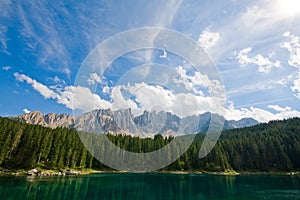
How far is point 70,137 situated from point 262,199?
4559cm

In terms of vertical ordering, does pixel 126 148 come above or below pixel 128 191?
above

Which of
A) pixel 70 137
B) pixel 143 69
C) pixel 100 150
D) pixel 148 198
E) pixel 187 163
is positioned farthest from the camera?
pixel 187 163

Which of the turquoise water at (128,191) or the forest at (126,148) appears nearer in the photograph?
the turquoise water at (128,191)

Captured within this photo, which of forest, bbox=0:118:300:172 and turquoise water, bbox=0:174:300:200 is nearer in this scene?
turquoise water, bbox=0:174:300:200

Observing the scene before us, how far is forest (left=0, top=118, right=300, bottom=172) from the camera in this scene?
4206 cm

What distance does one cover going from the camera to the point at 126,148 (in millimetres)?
72688

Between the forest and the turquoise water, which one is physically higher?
the forest

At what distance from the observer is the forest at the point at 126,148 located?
138ft

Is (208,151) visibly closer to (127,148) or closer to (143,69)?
(127,148)

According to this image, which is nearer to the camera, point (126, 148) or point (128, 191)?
point (128, 191)

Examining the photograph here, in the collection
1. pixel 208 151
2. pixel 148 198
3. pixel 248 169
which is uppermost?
pixel 208 151

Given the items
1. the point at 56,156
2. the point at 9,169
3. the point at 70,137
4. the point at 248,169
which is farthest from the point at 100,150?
the point at 248,169

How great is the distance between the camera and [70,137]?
52969 mm

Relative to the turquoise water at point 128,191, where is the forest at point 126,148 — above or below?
above
